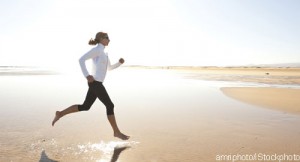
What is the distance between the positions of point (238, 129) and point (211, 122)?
93 cm

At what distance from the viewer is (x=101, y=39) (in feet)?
19.1

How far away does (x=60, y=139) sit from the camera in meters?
6.06

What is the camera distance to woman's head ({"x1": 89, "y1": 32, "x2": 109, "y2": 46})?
5836mm

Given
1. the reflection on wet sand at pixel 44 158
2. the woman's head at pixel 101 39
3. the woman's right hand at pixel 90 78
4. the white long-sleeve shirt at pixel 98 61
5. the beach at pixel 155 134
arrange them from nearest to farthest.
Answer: the reflection on wet sand at pixel 44 158 < the beach at pixel 155 134 < the woman's right hand at pixel 90 78 < the white long-sleeve shirt at pixel 98 61 < the woman's head at pixel 101 39

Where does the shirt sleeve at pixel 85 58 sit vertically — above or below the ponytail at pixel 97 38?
below

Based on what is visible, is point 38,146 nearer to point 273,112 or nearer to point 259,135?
point 259,135

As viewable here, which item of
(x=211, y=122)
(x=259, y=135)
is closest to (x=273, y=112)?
(x=211, y=122)

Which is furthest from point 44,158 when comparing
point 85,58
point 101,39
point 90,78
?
point 101,39

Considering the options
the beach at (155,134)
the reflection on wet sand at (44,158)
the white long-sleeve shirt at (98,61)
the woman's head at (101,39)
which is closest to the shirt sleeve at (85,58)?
the white long-sleeve shirt at (98,61)

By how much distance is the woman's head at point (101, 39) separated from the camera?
584 cm

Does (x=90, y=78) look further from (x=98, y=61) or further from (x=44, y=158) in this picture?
(x=44, y=158)

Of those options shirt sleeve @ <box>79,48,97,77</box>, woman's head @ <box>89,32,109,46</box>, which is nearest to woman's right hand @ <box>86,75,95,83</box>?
shirt sleeve @ <box>79,48,97,77</box>

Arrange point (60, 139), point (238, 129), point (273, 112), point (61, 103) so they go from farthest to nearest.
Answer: point (61, 103) < point (273, 112) < point (238, 129) < point (60, 139)

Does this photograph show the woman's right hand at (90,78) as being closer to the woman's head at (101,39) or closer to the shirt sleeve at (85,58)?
the shirt sleeve at (85,58)
